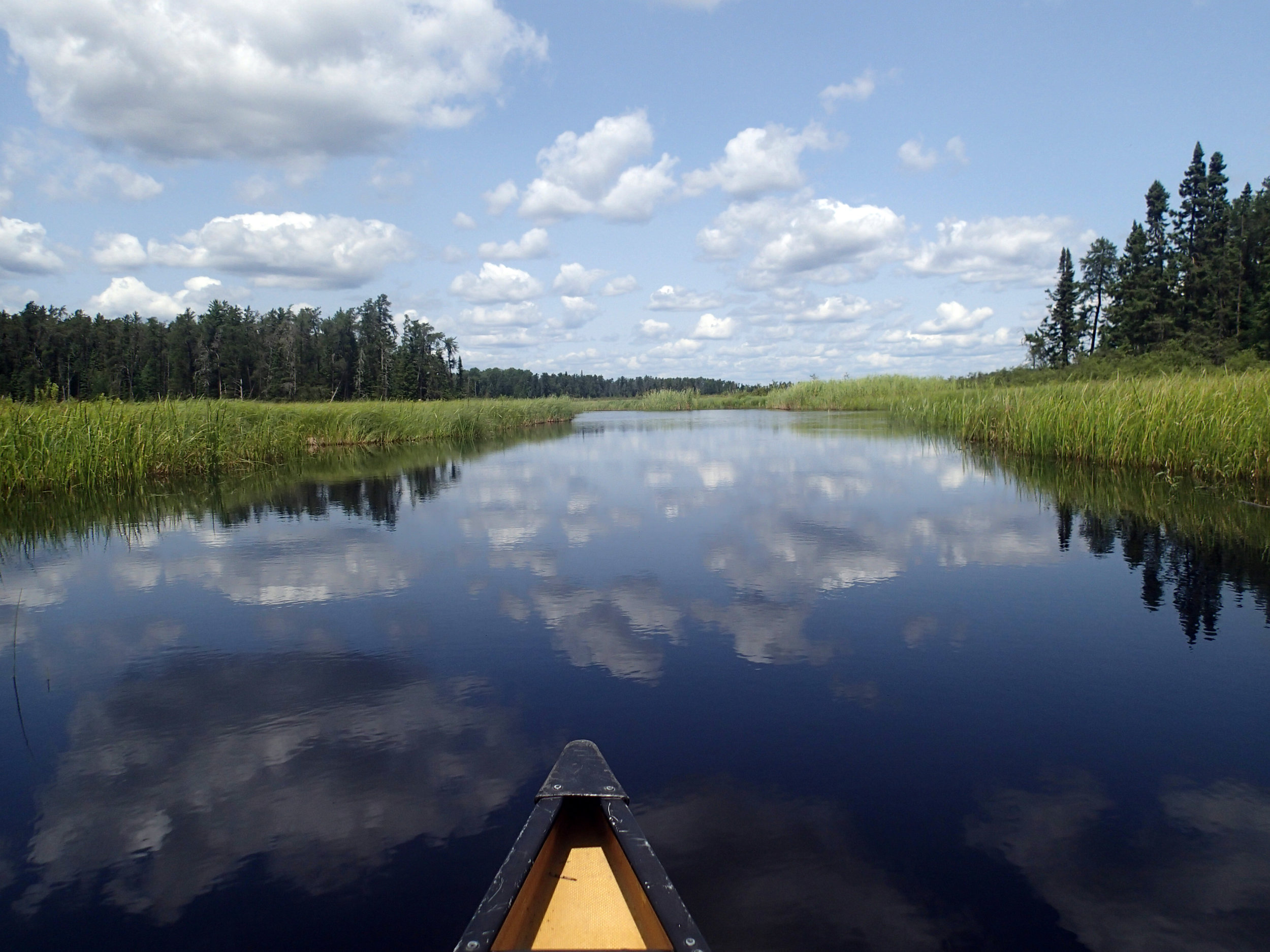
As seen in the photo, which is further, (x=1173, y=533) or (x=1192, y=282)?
(x=1192, y=282)

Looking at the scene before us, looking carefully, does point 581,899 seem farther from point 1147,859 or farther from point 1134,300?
point 1134,300

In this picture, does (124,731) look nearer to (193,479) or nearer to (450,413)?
(193,479)

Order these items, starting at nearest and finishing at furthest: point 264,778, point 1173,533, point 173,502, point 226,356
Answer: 1. point 264,778
2. point 1173,533
3. point 173,502
4. point 226,356

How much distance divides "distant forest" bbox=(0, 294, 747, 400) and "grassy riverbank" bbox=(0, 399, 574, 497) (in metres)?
40.3

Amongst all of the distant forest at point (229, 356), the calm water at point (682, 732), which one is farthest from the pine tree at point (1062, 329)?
the calm water at point (682, 732)

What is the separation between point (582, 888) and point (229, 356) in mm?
77075

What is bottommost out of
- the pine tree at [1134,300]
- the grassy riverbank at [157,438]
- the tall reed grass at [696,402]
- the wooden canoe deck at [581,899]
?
the wooden canoe deck at [581,899]

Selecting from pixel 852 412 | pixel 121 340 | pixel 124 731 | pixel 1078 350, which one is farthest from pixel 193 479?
pixel 121 340

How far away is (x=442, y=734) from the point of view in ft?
11.1

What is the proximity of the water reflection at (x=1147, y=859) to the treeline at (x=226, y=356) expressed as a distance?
61.7 metres

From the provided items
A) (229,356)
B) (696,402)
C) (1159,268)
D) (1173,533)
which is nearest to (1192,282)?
(1159,268)

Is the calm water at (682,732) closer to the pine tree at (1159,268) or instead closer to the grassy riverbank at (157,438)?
the grassy riverbank at (157,438)

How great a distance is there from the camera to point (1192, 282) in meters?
38.7

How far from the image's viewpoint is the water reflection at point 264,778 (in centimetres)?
253
